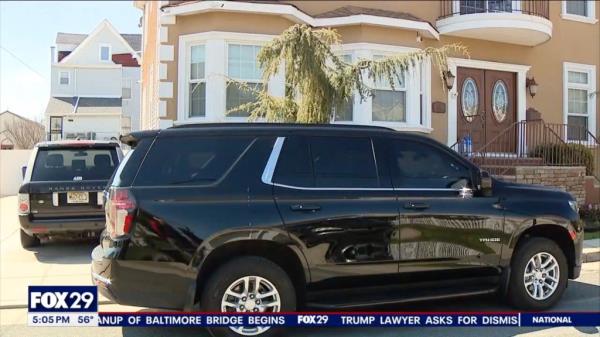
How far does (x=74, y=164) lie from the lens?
8.62 meters

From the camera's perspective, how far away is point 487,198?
17.6 feet

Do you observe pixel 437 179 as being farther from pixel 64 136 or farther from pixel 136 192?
pixel 64 136

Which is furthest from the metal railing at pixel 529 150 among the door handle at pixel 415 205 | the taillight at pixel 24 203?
the taillight at pixel 24 203

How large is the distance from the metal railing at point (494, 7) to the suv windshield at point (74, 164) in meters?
8.68

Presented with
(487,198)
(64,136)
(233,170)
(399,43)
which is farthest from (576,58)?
(64,136)

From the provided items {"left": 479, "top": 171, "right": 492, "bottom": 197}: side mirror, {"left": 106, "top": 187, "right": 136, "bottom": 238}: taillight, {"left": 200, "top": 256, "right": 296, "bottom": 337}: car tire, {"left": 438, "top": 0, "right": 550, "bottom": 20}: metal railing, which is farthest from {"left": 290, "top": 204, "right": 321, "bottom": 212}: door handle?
{"left": 438, "top": 0, "right": 550, "bottom": 20}: metal railing

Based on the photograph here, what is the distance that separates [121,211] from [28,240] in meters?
5.64

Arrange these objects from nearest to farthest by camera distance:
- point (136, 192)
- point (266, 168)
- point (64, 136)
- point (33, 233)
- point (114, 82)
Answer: point (136, 192) < point (266, 168) < point (33, 233) < point (64, 136) < point (114, 82)

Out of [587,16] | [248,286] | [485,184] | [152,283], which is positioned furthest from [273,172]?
[587,16]

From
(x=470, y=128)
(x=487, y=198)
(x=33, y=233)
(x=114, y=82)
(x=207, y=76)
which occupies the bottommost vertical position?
(x=33, y=233)

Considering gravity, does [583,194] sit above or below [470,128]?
below

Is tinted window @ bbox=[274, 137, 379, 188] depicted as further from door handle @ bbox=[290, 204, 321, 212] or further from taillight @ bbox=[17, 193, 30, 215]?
taillight @ bbox=[17, 193, 30, 215]

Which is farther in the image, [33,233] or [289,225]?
[33,233]

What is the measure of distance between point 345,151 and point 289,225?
93 centimetres
